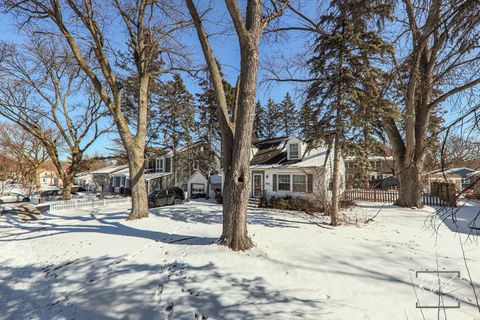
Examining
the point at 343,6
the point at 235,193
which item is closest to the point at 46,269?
the point at 235,193

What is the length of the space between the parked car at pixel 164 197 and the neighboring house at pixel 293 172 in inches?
250

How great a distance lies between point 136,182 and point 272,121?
98.3 ft

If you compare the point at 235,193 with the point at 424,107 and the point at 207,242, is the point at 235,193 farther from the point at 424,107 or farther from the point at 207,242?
the point at 424,107

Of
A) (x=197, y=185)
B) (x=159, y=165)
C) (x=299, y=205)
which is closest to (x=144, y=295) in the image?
(x=299, y=205)

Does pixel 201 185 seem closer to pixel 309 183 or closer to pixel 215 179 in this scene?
pixel 215 179

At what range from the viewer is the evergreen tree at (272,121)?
117 ft

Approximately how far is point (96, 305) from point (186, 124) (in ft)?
62.2

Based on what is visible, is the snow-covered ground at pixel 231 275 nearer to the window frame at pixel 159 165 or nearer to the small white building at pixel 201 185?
the small white building at pixel 201 185

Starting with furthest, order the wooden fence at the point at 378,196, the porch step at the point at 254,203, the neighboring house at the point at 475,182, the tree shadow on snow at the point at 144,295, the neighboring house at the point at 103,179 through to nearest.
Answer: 1. the neighboring house at the point at 103,179
2. the porch step at the point at 254,203
3. the wooden fence at the point at 378,196
4. the tree shadow on snow at the point at 144,295
5. the neighboring house at the point at 475,182

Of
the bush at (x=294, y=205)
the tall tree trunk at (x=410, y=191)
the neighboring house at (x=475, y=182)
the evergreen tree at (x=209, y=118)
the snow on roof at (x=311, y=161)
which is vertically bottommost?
the bush at (x=294, y=205)

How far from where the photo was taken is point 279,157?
664 inches

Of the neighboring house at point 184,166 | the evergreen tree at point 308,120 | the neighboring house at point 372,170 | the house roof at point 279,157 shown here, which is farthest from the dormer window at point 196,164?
the evergreen tree at point 308,120

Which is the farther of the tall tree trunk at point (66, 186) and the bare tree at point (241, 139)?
the tall tree trunk at point (66, 186)

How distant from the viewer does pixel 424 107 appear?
1053cm
